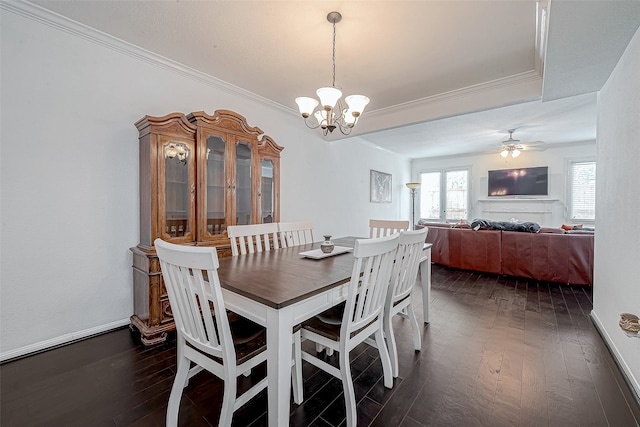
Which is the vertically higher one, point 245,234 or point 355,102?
point 355,102

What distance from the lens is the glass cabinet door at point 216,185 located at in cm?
258

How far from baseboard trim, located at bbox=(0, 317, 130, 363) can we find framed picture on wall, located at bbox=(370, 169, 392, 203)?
5026 millimetres

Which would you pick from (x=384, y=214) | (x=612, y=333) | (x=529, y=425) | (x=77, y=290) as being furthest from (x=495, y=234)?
(x=77, y=290)

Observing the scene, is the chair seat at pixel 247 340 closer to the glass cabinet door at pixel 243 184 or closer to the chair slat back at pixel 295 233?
the chair slat back at pixel 295 233

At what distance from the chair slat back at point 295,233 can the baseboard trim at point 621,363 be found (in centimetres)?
247

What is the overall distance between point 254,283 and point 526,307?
3.14 metres

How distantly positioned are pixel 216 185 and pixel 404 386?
2.27 metres

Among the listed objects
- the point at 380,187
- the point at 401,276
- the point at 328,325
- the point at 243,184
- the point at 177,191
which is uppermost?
the point at 380,187

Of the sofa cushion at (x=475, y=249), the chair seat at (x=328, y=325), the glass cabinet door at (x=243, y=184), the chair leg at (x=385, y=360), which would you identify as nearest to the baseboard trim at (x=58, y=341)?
the glass cabinet door at (x=243, y=184)

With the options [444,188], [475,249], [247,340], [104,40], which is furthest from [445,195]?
[104,40]

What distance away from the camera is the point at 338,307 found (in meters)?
1.78

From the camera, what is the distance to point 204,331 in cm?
122

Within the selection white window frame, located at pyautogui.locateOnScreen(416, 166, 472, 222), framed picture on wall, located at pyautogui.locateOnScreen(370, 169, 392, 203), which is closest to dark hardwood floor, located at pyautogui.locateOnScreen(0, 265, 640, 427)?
framed picture on wall, located at pyautogui.locateOnScreen(370, 169, 392, 203)

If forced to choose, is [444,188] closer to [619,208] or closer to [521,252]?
[521,252]
